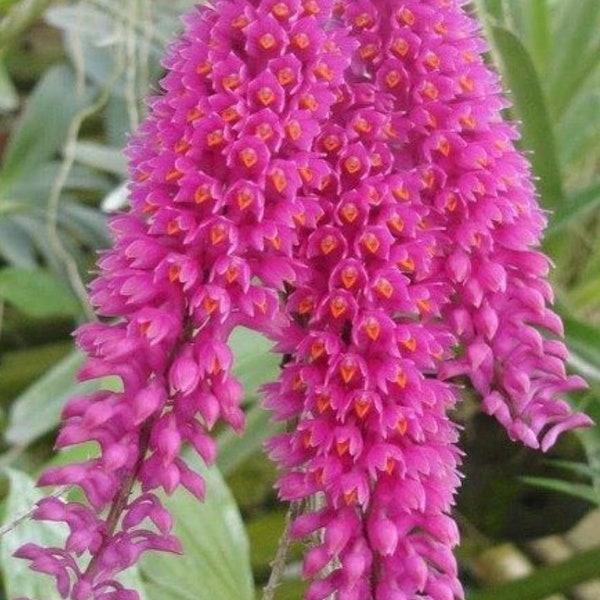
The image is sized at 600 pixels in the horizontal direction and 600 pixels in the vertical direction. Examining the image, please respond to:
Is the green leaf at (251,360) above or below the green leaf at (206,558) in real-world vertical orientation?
above

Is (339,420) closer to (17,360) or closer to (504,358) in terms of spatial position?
(504,358)

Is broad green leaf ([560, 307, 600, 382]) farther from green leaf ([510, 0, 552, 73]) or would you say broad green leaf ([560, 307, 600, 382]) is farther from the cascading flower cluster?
the cascading flower cluster

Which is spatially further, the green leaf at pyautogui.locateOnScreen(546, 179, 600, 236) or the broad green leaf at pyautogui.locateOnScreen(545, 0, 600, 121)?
the broad green leaf at pyautogui.locateOnScreen(545, 0, 600, 121)

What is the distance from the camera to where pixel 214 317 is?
312 mm

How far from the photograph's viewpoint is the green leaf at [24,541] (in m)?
0.53

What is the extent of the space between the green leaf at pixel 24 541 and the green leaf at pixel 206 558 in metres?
0.09

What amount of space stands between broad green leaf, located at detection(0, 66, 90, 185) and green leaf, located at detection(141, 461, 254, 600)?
46 centimetres

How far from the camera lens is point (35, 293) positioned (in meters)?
0.93

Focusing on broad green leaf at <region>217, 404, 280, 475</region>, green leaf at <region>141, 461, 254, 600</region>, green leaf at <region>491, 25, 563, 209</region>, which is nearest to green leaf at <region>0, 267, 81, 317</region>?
broad green leaf at <region>217, 404, 280, 475</region>

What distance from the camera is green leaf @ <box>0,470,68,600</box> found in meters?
0.53

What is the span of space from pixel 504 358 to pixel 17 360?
789 millimetres

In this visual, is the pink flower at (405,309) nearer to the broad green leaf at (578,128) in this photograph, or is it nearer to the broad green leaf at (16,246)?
the broad green leaf at (578,128)

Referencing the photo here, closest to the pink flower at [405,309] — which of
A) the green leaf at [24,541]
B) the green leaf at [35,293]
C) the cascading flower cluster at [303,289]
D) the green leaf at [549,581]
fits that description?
the cascading flower cluster at [303,289]

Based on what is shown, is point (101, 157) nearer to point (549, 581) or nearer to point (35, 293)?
point (35, 293)
